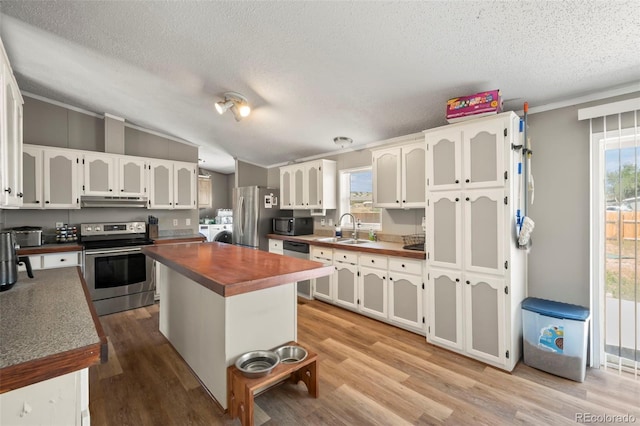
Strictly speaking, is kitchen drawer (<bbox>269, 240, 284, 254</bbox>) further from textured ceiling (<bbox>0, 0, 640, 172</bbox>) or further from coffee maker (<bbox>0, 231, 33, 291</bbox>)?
coffee maker (<bbox>0, 231, 33, 291</bbox>)

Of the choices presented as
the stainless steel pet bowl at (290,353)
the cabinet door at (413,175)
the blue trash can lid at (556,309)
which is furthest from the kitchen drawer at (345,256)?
the blue trash can lid at (556,309)

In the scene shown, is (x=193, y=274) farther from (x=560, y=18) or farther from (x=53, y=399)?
(x=560, y=18)

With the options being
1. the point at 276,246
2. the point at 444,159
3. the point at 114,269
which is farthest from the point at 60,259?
the point at 444,159

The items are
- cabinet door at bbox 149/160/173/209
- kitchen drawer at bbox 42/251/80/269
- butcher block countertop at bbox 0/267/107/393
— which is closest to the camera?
butcher block countertop at bbox 0/267/107/393

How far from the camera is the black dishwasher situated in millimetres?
4148

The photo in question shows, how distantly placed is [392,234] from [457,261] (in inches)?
51.1

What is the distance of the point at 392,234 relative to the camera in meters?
3.84

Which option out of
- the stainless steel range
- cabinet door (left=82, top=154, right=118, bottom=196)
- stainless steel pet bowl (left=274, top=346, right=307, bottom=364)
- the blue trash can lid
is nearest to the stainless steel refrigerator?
the stainless steel range

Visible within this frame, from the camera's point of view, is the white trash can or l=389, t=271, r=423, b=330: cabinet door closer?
the white trash can

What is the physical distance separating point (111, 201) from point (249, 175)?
2.42m

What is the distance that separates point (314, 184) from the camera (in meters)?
4.49

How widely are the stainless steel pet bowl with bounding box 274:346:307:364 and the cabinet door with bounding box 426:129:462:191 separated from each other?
1.87m

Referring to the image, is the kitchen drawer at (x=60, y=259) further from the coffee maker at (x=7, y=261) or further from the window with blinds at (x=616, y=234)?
the window with blinds at (x=616, y=234)

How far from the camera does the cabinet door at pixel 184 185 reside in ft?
15.1
